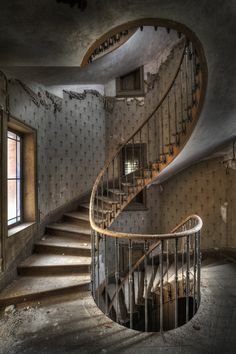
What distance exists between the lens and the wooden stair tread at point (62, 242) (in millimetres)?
3711

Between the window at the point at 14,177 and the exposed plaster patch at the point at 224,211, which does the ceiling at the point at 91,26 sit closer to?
the window at the point at 14,177

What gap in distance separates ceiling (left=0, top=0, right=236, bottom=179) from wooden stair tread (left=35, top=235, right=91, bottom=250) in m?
2.82

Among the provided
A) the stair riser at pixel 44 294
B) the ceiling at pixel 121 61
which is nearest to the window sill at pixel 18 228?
the stair riser at pixel 44 294

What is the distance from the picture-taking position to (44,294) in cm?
287

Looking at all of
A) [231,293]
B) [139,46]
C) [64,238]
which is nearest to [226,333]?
[231,293]

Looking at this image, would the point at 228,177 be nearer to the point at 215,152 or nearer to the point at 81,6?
the point at 215,152

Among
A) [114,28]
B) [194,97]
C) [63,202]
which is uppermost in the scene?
[114,28]

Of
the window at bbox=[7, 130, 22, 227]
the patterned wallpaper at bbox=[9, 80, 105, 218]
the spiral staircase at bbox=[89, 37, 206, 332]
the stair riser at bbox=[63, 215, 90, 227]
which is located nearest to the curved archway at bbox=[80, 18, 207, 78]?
the spiral staircase at bbox=[89, 37, 206, 332]

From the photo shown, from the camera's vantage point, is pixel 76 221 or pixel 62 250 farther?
pixel 76 221

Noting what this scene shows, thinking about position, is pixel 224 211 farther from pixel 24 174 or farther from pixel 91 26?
pixel 91 26

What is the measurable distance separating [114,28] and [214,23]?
94 cm

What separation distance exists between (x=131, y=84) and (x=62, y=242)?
4.84 metres

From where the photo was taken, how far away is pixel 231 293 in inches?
124

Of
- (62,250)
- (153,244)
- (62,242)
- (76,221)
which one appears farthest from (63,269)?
(153,244)
